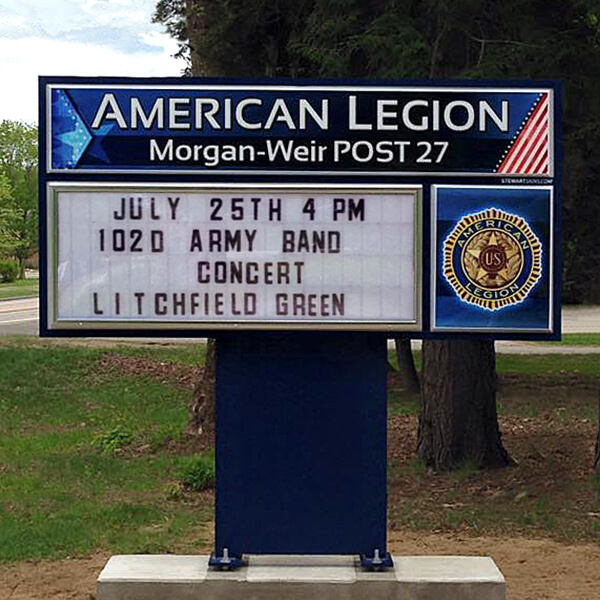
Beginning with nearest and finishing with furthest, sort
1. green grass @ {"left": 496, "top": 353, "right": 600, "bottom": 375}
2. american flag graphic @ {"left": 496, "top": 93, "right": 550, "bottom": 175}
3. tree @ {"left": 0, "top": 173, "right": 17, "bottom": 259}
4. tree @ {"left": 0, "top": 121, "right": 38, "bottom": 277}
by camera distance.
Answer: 1. american flag graphic @ {"left": 496, "top": 93, "right": 550, "bottom": 175}
2. green grass @ {"left": 496, "top": 353, "right": 600, "bottom": 375}
3. tree @ {"left": 0, "top": 173, "right": 17, "bottom": 259}
4. tree @ {"left": 0, "top": 121, "right": 38, "bottom": 277}

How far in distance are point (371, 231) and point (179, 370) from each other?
48.7 feet

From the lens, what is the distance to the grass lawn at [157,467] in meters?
10.1

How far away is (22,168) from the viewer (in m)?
73.7

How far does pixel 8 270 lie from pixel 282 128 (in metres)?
69.1

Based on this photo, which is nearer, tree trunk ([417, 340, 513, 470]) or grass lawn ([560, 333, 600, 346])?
tree trunk ([417, 340, 513, 470])

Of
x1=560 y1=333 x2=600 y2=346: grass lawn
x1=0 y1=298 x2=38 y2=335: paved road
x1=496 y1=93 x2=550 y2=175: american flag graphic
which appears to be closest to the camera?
x1=496 y1=93 x2=550 y2=175: american flag graphic

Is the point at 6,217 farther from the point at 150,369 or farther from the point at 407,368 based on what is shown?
the point at 407,368

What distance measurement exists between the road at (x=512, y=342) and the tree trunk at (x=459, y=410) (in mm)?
6003

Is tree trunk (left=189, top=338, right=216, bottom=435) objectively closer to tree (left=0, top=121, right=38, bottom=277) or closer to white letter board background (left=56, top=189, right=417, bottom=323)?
white letter board background (left=56, top=189, right=417, bottom=323)

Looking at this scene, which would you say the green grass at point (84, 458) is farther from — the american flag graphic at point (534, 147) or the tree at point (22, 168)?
the tree at point (22, 168)

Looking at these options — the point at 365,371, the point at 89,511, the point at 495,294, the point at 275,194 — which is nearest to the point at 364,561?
the point at 365,371

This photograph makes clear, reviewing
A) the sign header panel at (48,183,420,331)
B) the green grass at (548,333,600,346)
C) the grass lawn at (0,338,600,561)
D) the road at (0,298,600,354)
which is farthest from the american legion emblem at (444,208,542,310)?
the green grass at (548,333,600,346)

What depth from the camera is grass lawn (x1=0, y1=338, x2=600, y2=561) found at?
1010 cm

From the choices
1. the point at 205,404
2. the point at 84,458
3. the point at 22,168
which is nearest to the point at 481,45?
the point at 205,404
